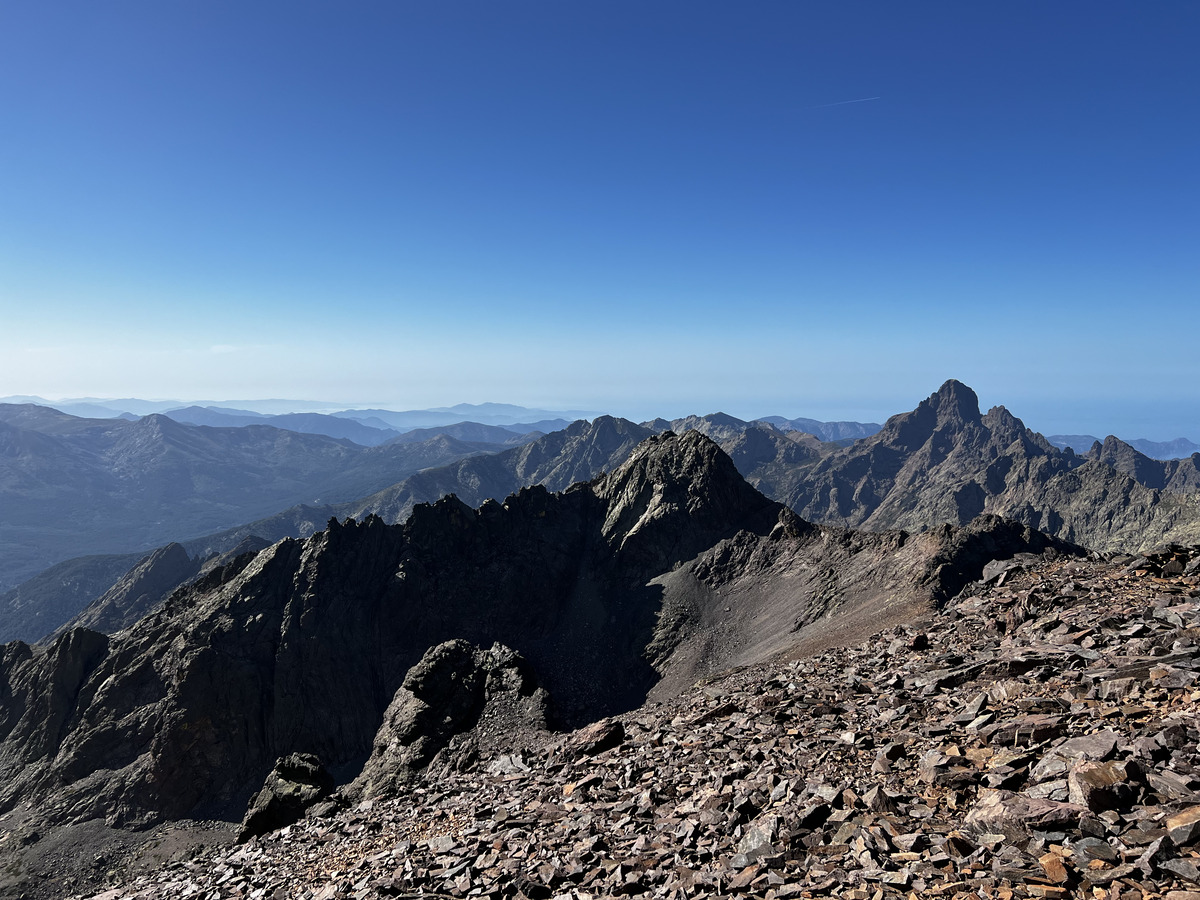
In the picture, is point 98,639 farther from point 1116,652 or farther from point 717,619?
point 1116,652

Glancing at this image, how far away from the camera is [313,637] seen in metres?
104

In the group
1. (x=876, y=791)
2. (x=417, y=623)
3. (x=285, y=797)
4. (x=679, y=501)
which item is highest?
(x=876, y=791)

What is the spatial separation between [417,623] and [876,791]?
111831mm

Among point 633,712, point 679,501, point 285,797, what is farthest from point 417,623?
point 633,712

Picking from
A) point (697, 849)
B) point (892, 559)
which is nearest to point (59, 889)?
point (697, 849)

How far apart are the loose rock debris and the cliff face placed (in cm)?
3193

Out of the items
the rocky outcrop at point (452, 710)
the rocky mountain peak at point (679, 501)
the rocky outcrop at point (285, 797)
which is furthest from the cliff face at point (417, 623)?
the rocky outcrop at point (285, 797)

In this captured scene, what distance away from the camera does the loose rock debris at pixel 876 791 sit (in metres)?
12.3

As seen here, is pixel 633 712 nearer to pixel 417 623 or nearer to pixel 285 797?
pixel 285 797

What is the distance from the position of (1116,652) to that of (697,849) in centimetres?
1608

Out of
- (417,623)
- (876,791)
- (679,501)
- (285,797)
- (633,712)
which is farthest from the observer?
(679,501)

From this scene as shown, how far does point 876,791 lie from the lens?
15.9 m

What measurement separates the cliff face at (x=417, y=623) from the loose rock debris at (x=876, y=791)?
31929 mm

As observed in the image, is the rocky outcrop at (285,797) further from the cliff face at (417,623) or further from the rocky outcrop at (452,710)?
the cliff face at (417,623)
